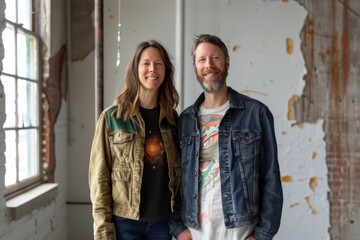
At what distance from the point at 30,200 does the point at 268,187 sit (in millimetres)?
1658

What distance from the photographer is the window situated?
238 cm

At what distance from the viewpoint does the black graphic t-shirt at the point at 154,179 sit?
62.7 inches

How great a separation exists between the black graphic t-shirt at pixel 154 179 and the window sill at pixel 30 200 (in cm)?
107

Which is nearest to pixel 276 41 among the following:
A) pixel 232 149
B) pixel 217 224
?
pixel 232 149

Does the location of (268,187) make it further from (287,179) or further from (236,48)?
(236,48)

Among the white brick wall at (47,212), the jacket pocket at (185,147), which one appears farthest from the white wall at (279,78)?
the jacket pocket at (185,147)

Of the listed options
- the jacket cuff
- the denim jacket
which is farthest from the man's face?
the jacket cuff

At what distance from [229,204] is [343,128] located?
198 centimetres

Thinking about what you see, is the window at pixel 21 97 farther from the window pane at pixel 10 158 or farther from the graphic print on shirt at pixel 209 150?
the graphic print on shirt at pixel 209 150

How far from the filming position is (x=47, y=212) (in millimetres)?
2748

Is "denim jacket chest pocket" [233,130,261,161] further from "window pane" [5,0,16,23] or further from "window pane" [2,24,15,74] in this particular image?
"window pane" [5,0,16,23]

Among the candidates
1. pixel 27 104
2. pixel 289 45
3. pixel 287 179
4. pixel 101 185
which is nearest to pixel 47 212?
pixel 27 104

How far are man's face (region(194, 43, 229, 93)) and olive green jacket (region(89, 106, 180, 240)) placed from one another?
0.36 meters

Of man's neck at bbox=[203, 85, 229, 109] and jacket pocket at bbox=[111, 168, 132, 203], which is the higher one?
man's neck at bbox=[203, 85, 229, 109]
